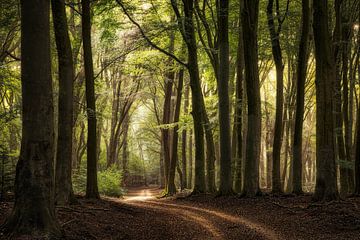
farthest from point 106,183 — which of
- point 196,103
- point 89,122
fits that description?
point 89,122

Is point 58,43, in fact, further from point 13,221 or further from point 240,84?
point 240,84

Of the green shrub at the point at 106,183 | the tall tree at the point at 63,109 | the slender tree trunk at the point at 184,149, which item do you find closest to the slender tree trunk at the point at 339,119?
the tall tree at the point at 63,109

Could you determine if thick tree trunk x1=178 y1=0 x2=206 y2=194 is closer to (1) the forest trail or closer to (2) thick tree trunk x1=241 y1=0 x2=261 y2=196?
(2) thick tree trunk x1=241 y1=0 x2=261 y2=196

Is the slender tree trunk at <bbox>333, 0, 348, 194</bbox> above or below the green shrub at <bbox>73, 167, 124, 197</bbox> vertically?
above

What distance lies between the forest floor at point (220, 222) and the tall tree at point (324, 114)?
0.87m

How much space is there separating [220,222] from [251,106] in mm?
5629

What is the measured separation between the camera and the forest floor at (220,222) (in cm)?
840

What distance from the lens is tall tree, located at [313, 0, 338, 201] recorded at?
11.5m

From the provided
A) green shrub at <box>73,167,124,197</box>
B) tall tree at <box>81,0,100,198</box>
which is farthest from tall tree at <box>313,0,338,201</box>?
green shrub at <box>73,167,124,197</box>

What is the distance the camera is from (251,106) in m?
14.7

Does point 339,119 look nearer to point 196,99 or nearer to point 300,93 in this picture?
point 300,93

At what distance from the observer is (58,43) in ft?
35.9

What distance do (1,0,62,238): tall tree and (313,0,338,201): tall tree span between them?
8118mm

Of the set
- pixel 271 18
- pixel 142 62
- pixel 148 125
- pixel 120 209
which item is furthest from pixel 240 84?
pixel 148 125
